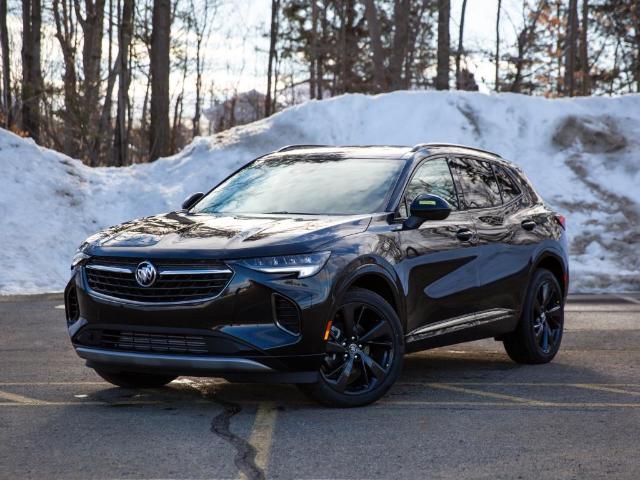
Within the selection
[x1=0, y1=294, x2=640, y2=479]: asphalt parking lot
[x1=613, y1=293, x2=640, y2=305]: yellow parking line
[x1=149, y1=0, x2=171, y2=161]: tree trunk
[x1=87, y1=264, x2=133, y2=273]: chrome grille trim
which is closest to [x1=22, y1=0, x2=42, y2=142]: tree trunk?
[x1=149, y1=0, x2=171, y2=161]: tree trunk

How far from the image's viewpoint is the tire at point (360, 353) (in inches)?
275

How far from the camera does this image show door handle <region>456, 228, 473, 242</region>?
27.0 ft

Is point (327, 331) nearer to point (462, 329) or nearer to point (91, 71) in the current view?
point (462, 329)

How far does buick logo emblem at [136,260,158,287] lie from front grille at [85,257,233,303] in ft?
0.07

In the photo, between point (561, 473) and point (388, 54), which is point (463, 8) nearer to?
point (388, 54)

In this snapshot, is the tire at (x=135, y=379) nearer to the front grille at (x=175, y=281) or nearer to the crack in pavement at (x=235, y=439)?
the crack in pavement at (x=235, y=439)

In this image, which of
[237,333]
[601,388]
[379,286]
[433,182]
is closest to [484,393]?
[601,388]

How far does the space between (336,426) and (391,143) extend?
635 inches

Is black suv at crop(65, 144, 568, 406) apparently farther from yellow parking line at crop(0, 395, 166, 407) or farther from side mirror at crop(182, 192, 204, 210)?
yellow parking line at crop(0, 395, 166, 407)

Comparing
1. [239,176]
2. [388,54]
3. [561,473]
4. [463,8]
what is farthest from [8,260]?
[463,8]

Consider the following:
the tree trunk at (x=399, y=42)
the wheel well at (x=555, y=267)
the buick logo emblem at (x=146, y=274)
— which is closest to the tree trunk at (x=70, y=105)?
the tree trunk at (x=399, y=42)

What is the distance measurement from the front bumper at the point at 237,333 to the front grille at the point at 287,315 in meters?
0.03

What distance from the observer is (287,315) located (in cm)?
671

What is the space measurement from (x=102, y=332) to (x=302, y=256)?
1329mm
